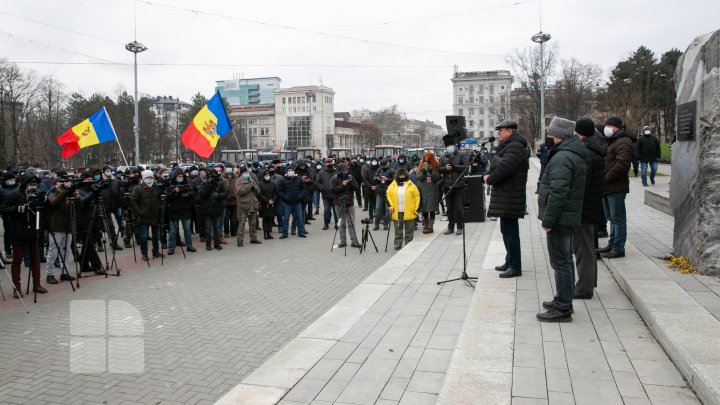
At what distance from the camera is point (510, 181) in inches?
274

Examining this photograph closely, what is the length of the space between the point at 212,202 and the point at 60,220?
4089 millimetres

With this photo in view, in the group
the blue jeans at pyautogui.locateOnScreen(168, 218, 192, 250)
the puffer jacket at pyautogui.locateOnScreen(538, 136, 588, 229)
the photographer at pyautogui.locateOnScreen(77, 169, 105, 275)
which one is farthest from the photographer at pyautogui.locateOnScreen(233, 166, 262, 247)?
the puffer jacket at pyautogui.locateOnScreen(538, 136, 588, 229)

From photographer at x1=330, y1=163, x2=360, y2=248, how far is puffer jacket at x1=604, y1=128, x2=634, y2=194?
5857 millimetres

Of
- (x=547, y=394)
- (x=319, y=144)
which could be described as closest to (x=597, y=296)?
(x=547, y=394)

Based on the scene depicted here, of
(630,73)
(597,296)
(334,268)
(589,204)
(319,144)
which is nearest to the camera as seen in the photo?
(589,204)

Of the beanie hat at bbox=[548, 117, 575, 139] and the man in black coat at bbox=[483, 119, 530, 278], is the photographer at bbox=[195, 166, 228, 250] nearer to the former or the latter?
the man in black coat at bbox=[483, 119, 530, 278]

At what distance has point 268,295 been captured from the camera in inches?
322

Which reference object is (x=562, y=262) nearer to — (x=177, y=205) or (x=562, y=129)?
(x=562, y=129)

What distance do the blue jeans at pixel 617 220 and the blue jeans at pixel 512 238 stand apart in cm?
155

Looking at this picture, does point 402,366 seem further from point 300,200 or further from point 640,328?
point 300,200

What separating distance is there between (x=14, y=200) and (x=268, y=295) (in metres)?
4.50

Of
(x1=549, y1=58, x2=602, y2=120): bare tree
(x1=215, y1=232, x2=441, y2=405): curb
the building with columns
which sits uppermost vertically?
the building with columns

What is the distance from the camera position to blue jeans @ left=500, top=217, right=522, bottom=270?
273 inches

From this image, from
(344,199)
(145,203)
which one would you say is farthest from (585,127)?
(145,203)
